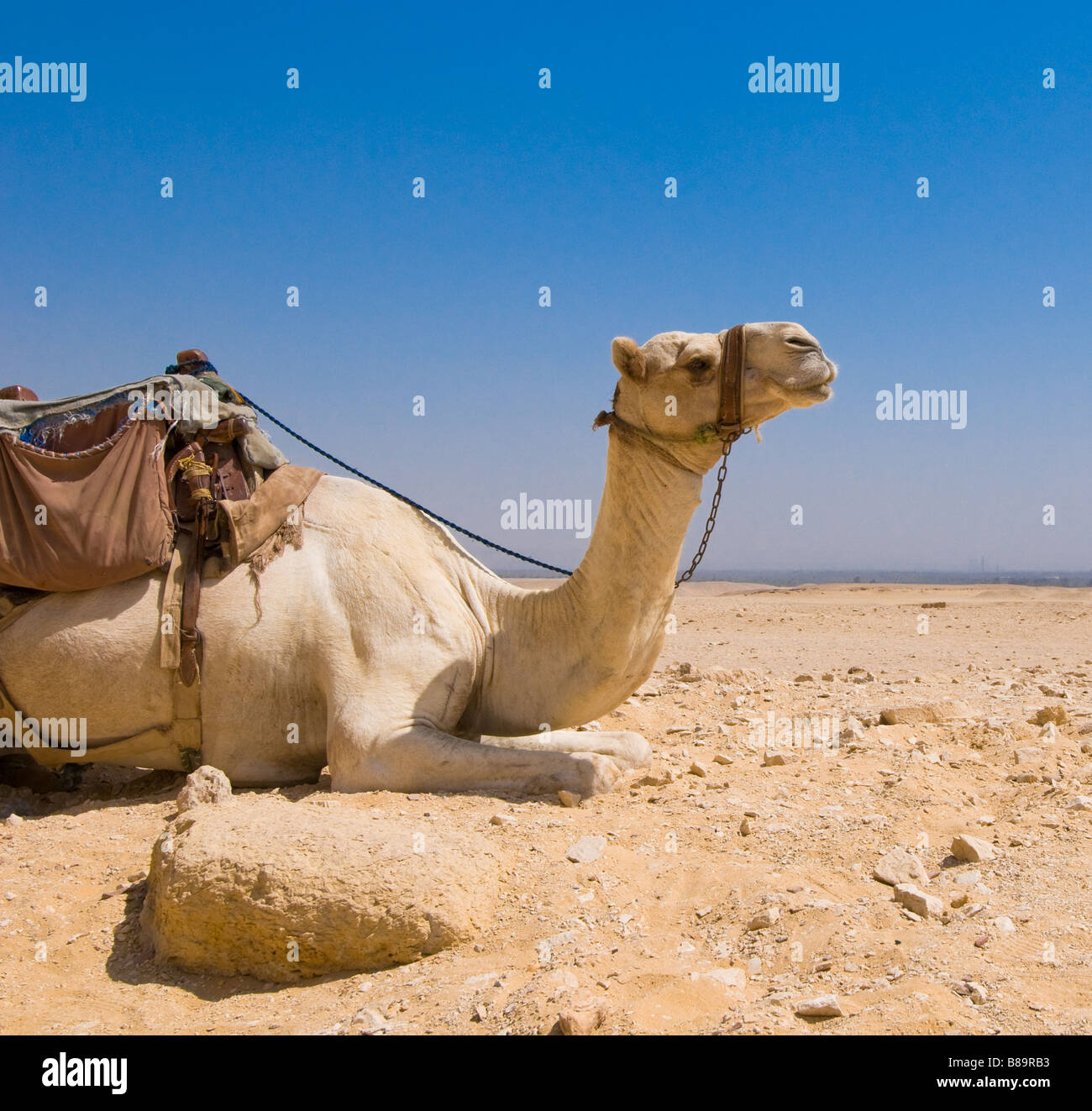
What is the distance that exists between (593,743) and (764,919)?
2683 millimetres

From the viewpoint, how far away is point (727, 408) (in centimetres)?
520

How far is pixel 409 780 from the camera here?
522 centimetres

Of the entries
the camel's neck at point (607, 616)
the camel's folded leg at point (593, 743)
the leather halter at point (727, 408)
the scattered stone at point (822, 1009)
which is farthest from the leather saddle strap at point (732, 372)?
the scattered stone at point (822, 1009)

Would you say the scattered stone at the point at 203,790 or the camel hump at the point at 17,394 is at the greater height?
the camel hump at the point at 17,394

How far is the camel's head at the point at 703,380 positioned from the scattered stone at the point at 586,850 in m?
2.13

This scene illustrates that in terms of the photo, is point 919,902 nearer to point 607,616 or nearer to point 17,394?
point 607,616

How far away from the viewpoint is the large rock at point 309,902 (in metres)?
3.54

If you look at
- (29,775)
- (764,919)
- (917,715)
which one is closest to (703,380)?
(764,919)

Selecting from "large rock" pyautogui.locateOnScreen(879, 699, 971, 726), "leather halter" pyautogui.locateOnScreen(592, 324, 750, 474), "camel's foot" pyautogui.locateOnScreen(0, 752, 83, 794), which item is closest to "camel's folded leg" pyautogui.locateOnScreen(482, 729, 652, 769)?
"leather halter" pyautogui.locateOnScreen(592, 324, 750, 474)

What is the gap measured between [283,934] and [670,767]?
2848 mm

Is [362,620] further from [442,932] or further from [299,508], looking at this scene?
[442,932]

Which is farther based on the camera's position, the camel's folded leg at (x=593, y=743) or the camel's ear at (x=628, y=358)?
the camel's folded leg at (x=593, y=743)

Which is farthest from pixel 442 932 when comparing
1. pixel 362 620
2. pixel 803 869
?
pixel 362 620

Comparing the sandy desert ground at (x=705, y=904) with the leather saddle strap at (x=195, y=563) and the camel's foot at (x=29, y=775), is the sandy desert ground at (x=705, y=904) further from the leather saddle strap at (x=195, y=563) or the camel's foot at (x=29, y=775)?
the leather saddle strap at (x=195, y=563)
